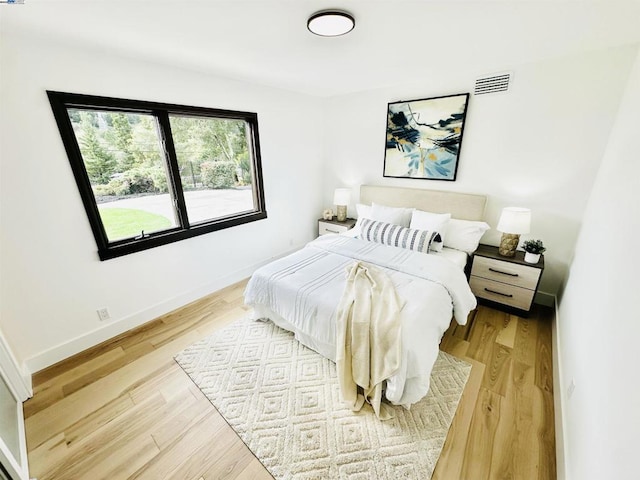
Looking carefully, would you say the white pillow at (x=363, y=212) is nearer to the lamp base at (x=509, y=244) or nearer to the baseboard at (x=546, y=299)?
the lamp base at (x=509, y=244)

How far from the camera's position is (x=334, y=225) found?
3676 millimetres

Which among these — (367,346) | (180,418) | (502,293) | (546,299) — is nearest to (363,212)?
(502,293)

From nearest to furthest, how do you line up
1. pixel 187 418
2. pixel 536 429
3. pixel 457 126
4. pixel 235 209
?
pixel 536 429
pixel 187 418
pixel 457 126
pixel 235 209

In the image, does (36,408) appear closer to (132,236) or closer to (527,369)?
(132,236)

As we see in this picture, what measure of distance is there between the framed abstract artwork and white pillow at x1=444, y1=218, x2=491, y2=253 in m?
0.57

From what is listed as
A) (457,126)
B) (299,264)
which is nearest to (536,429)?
(299,264)

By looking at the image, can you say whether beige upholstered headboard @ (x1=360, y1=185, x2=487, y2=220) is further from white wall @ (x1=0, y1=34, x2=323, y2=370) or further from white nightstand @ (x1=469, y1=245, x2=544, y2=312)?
white wall @ (x1=0, y1=34, x2=323, y2=370)

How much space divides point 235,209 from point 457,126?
2.67m

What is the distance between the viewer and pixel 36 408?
163 centimetres

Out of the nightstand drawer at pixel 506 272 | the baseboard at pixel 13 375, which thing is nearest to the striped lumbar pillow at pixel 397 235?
the nightstand drawer at pixel 506 272

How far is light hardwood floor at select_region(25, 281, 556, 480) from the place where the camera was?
4.34 feet

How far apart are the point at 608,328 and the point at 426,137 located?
2.37 m

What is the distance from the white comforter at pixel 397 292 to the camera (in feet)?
4.92

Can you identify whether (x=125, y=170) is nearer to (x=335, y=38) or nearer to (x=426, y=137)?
(x=335, y=38)
